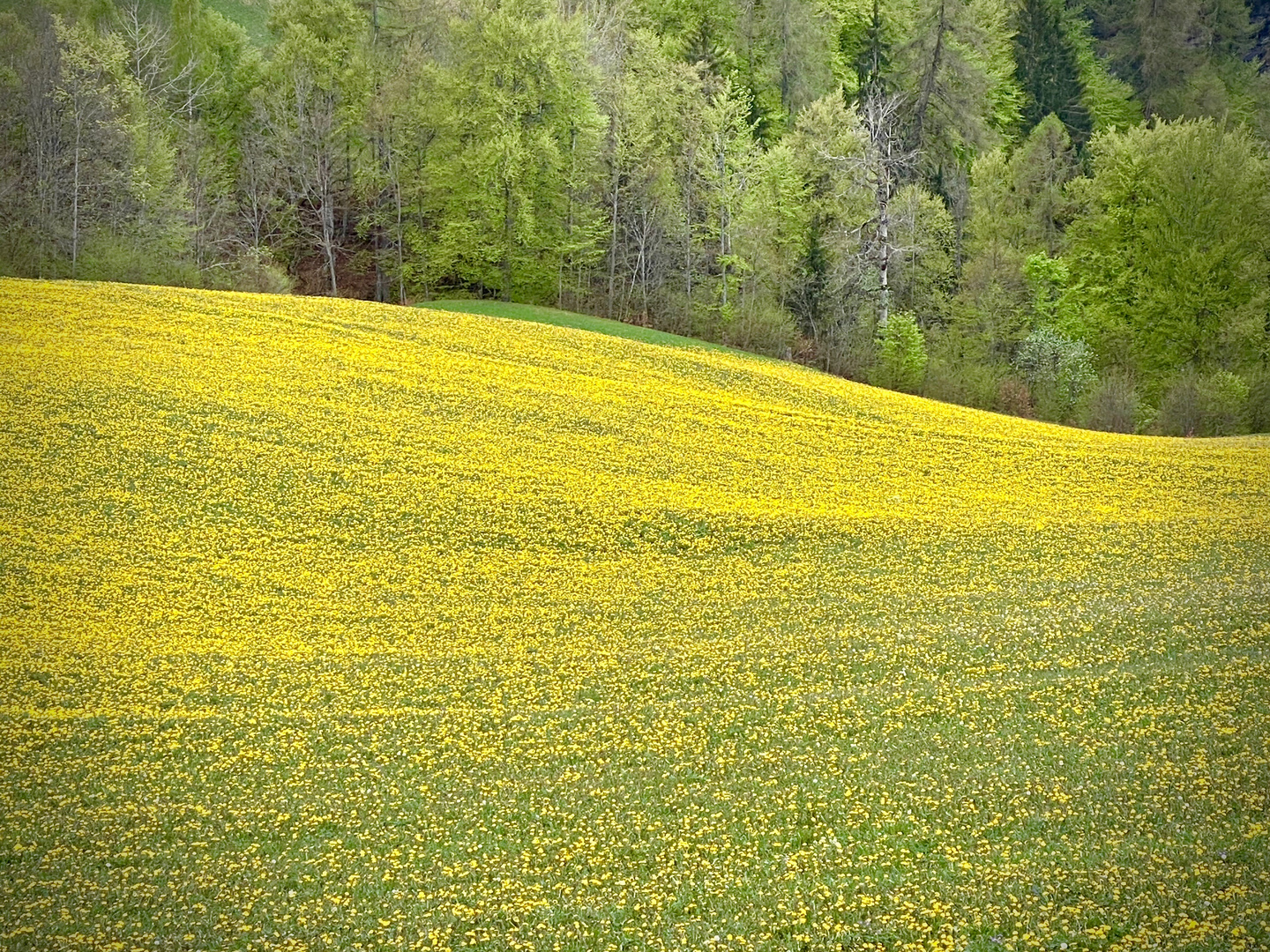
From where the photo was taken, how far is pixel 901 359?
55531mm

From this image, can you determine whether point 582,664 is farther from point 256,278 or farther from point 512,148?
point 512,148

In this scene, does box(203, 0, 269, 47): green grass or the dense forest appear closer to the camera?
the dense forest

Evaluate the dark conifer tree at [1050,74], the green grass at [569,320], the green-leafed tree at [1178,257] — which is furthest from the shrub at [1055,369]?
the dark conifer tree at [1050,74]

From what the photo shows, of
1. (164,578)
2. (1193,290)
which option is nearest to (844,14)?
(1193,290)

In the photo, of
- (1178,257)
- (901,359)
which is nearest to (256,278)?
(901,359)

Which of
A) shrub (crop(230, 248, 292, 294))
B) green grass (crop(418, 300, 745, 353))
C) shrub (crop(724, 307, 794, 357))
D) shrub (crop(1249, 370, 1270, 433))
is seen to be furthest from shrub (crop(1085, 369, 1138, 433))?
shrub (crop(230, 248, 292, 294))

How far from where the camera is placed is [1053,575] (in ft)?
86.7

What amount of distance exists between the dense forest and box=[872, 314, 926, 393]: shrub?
0.14 meters

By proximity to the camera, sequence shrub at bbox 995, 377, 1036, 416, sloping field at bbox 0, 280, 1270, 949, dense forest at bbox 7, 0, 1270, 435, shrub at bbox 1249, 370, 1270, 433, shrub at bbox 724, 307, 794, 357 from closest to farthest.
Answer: sloping field at bbox 0, 280, 1270, 949 < shrub at bbox 1249, 370, 1270, 433 < dense forest at bbox 7, 0, 1270, 435 < shrub at bbox 995, 377, 1036, 416 < shrub at bbox 724, 307, 794, 357

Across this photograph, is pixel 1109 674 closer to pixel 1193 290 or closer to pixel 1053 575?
pixel 1053 575

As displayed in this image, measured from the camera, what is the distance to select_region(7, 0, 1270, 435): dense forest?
2219 inches

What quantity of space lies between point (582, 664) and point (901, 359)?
1505 inches

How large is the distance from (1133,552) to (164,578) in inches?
909

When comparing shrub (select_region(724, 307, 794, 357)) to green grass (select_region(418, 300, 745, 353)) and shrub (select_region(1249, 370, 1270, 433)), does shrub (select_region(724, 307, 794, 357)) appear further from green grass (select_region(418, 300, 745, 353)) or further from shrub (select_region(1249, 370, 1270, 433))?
shrub (select_region(1249, 370, 1270, 433))
